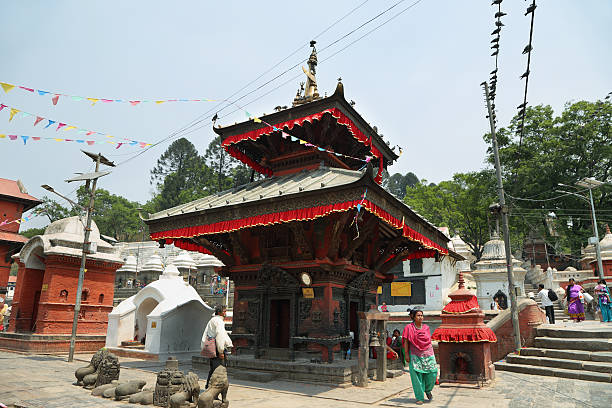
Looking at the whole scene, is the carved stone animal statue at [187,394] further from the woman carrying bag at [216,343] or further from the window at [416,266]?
the window at [416,266]

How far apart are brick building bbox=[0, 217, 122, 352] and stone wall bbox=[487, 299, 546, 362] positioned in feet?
56.7

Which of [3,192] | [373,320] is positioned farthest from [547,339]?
[3,192]

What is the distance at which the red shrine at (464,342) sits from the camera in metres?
9.51

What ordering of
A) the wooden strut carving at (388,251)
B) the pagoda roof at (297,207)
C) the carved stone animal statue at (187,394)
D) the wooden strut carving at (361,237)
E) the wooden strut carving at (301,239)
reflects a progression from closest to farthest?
1. the carved stone animal statue at (187,394)
2. the pagoda roof at (297,207)
3. the wooden strut carving at (361,237)
4. the wooden strut carving at (301,239)
5. the wooden strut carving at (388,251)

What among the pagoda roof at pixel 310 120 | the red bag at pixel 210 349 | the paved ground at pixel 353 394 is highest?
the pagoda roof at pixel 310 120

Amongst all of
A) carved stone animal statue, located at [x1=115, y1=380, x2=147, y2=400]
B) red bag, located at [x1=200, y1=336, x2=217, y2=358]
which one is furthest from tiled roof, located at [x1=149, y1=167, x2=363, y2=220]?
carved stone animal statue, located at [x1=115, y1=380, x2=147, y2=400]

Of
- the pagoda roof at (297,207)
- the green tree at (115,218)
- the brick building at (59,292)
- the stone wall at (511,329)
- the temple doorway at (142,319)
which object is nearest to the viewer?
the pagoda roof at (297,207)

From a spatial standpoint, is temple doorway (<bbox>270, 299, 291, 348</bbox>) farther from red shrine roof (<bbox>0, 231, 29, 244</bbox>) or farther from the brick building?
red shrine roof (<bbox>0, 231, 29, 244</bbox>)

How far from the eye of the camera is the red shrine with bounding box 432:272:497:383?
31.2 ft

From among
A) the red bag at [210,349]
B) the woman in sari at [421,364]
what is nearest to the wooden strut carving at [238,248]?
the red bag at [210,349]

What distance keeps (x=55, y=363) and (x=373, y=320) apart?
1166cm

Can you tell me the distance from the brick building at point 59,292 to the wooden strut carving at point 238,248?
9.42 metres

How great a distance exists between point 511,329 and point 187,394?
11.0 m

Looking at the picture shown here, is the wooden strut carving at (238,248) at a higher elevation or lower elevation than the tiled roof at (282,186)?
lower
